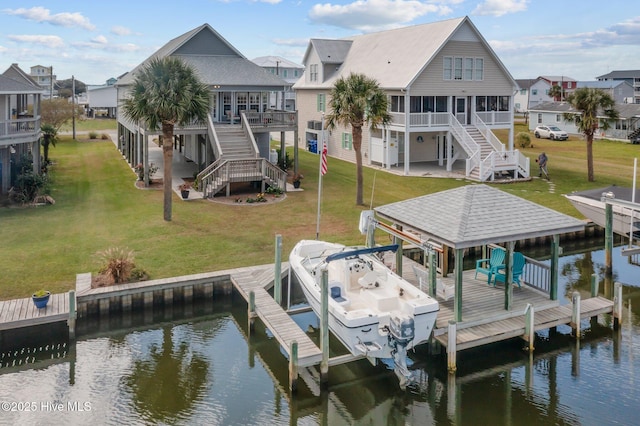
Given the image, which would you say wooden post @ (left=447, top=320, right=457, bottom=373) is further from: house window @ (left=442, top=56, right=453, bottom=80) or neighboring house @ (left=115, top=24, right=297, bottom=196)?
house window @ (left=442, top=56, right=453, bottom=80)

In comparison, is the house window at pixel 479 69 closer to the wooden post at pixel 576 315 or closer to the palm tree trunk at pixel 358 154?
the palm tree trunk at pixel 358 154

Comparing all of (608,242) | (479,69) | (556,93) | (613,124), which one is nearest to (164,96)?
(608,242)

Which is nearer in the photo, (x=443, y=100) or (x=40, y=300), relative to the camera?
(x=40, y=300)

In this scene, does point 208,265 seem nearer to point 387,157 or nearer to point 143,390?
point 143,390

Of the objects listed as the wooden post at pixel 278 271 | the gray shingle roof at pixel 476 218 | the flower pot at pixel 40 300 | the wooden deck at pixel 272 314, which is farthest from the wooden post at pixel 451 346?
the flower pot at pixel 40 300

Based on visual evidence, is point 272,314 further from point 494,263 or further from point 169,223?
point 169,223
